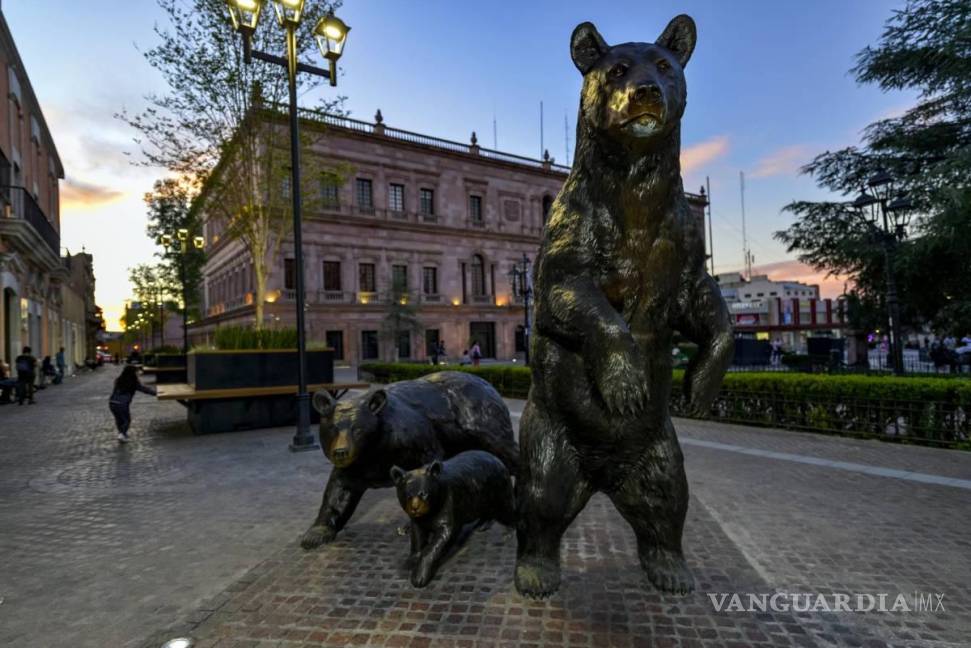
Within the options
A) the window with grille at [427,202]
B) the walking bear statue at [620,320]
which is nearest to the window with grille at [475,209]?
the window with grille at [427,202]

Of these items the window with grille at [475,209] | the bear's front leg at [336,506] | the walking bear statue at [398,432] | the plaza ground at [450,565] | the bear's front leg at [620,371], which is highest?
the window with grille at [475,209]

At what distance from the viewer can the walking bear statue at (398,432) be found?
344cm

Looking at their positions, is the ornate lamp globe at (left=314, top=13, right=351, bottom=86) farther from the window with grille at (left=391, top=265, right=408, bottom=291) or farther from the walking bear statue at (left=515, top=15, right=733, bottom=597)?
the window with grille at (left=391, top=265, right=408, bottom=291)

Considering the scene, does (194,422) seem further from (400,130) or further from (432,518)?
(400,130)

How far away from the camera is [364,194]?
35281mm

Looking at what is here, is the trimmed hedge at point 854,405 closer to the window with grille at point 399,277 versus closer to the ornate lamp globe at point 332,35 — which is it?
the ornate lamp globe at point 332,35

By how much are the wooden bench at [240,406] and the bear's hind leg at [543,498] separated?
6.97 m

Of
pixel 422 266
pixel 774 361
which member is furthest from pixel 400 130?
pixel 774 361

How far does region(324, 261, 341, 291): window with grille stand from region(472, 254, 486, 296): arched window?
10.5 metres

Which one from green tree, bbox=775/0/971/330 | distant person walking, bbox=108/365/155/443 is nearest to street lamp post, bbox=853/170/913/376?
green tree, bbox=775/0/971/330

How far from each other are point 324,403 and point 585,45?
2.70 m

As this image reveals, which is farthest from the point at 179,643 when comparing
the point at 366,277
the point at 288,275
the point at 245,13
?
the point at 366,277

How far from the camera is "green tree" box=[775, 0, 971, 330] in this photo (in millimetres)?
12812

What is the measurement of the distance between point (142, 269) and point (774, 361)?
150 ft
